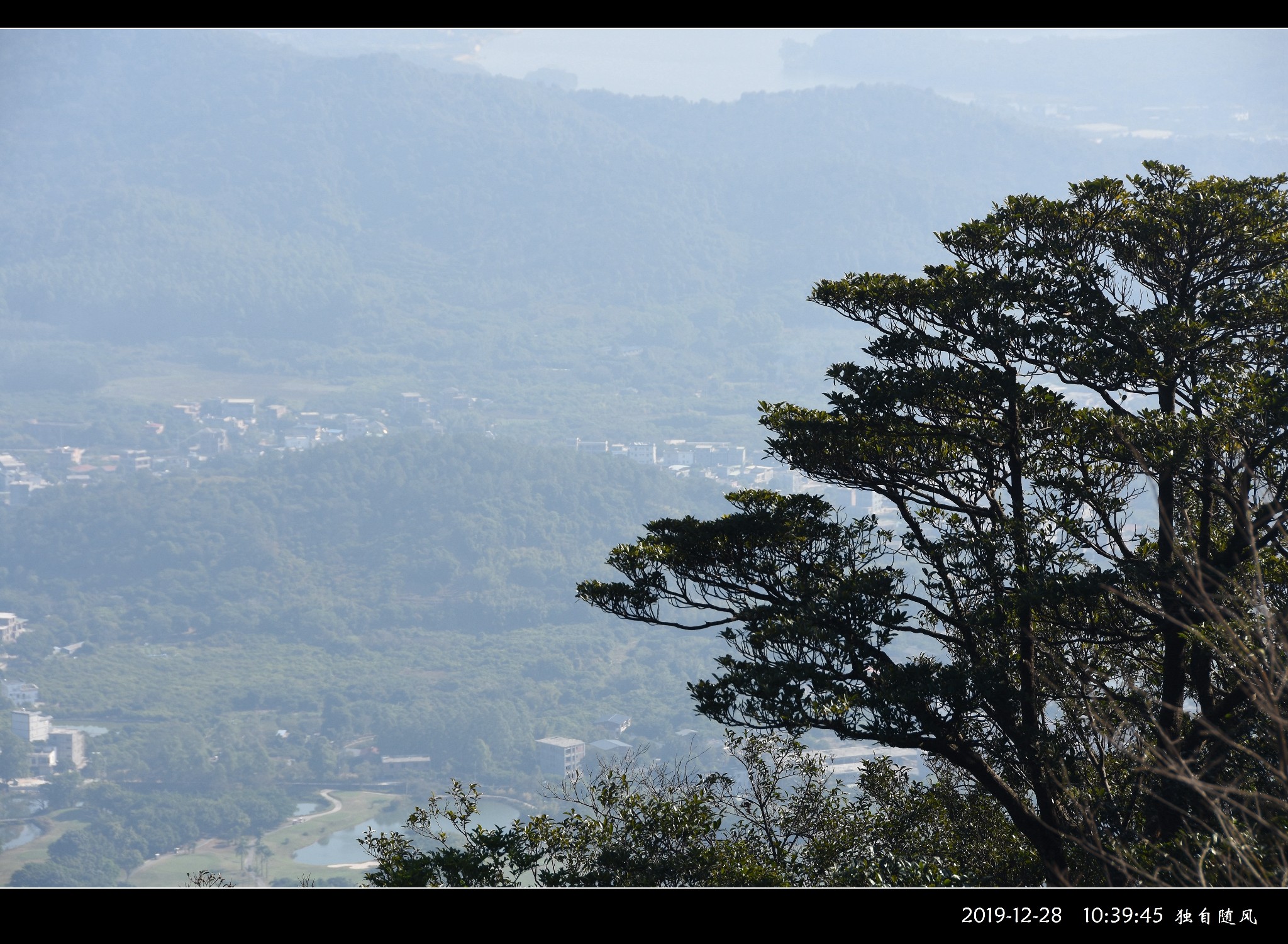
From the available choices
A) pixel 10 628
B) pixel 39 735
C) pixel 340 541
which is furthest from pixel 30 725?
pixel 340 541

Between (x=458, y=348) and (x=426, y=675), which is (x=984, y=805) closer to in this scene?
(x=426, y=675)

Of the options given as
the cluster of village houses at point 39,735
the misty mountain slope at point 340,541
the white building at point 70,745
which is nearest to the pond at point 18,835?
the cluster of village houses at point 39,735

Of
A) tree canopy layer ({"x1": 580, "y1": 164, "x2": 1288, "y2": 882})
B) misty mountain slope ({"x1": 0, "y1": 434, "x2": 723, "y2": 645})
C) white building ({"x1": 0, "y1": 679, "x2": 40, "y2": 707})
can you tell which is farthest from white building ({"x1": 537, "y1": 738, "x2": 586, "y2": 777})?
tree canopy layer ({"x1": 580, "y1": 164, "x2": 1288, "y2": 882})

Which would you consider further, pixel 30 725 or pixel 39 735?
pixel 30 725

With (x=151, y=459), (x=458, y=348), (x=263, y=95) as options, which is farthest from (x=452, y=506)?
(x=263, y=95)

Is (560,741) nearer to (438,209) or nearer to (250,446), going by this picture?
(250,446)

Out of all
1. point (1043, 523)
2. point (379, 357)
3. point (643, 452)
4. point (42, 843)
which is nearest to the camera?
point (1043, 523)

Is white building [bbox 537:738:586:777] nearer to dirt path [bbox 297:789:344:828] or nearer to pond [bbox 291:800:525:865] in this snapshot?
pond [bbox 291:800:525:865]
